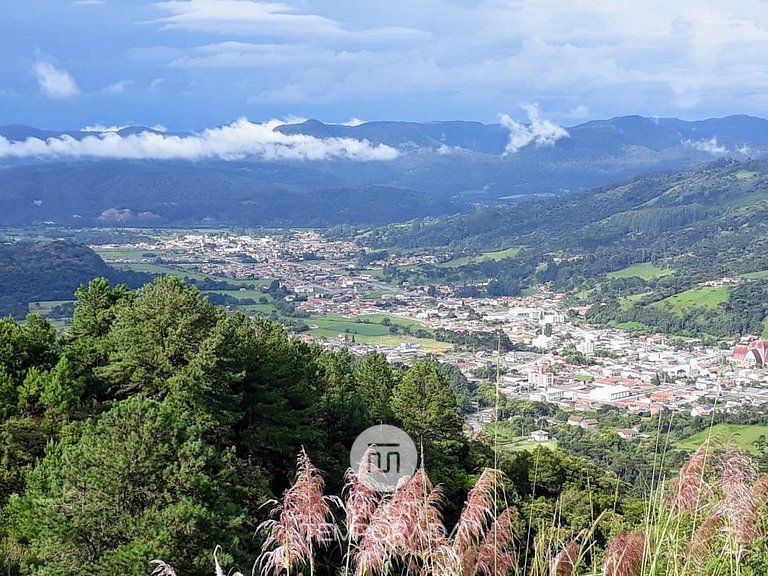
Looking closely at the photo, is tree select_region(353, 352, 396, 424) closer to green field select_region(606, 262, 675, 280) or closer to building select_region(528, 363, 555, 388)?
building select_region(528, 363, 555, 388)

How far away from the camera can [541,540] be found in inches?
87.9

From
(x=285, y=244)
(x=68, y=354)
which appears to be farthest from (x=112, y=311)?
(x=285, y=244)

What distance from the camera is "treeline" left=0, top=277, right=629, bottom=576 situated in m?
6.41

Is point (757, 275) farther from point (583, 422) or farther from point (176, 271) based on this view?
point (176, 271)

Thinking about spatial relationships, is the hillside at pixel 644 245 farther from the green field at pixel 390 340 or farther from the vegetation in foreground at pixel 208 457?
the vegetation in foreground at pixel 208 457

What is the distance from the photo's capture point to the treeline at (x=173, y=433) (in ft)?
21.0

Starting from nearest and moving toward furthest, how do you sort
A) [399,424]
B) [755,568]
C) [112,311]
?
1. [755,568]
2. [112,311]
3. [399,424]

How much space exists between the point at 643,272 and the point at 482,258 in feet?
64.3

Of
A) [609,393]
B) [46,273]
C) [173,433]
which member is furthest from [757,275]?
[173,433]

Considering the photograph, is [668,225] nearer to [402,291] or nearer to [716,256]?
[716,256]

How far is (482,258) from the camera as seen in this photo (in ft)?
297

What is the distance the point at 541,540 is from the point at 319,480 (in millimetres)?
704

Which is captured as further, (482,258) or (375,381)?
(482,258)

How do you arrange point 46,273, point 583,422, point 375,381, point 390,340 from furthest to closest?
point 46,273
point 390,340
point 583,422
point 375,381
